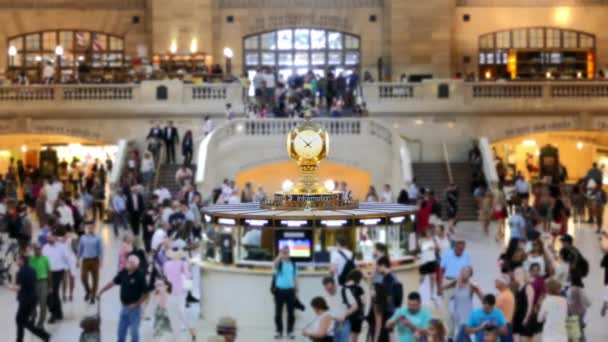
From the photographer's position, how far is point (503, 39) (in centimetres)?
4716

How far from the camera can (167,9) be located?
4516 centimetres

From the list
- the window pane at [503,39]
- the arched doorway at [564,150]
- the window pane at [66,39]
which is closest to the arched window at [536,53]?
the window pane at [503,39]

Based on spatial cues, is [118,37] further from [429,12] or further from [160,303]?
[160,303]

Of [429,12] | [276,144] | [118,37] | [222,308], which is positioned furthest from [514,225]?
[118,37]

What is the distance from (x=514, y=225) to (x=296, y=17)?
936 inches

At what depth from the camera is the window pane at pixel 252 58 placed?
46.7 meters

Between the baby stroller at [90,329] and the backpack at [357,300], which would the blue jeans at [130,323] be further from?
the baby stroller at [90,329]

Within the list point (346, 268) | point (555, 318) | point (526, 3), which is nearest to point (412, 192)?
point (346, 268)

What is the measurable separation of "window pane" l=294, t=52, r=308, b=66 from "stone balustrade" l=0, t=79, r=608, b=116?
747cm

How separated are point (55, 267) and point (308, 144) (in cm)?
382

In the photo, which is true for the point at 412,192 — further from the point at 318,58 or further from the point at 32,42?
the point at 32,42

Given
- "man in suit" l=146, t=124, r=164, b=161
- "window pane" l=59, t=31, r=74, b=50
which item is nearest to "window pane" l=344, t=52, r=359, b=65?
"window pane" l=59, t=31, r=74, b=50

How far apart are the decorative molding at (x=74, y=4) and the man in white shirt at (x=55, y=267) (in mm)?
28601

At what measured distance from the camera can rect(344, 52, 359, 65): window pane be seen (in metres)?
46.8
